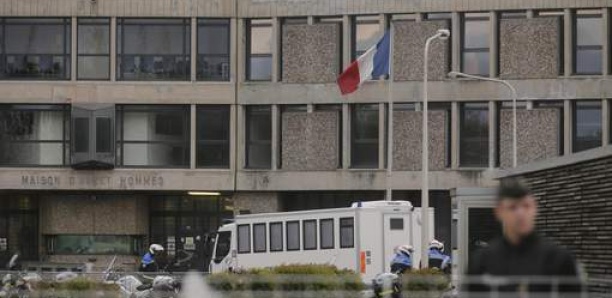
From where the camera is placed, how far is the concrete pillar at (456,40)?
52406mm

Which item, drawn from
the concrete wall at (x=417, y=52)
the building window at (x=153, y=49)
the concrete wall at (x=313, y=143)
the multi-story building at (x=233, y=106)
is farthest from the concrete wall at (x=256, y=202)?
the concrete wall at (x=417, y=52)

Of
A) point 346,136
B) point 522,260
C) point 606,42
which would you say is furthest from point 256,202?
point 522,260

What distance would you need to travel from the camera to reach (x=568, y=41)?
51406mm

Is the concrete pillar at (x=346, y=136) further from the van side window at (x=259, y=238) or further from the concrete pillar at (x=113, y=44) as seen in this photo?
the van side window at (x=259, y=238)

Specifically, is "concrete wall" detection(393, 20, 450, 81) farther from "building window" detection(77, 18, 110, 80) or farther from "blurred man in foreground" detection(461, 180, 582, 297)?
"blurred man in foreground" detection(461, 180, 582, 297)

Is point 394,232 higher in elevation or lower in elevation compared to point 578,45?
lower

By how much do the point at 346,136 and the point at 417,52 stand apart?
4114 millimetres

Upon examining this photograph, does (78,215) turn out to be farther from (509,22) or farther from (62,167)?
(509,22)

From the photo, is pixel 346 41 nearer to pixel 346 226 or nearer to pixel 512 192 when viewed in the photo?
pixel 346 226

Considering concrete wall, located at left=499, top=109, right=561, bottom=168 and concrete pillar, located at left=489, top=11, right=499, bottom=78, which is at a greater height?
concrete pillar, located at left=489, top=11, right=499, bottom=78

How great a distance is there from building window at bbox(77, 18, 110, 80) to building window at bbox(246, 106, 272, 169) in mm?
5761

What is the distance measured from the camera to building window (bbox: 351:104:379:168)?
53.7 meters

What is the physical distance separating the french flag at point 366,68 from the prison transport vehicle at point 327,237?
20.3 ft

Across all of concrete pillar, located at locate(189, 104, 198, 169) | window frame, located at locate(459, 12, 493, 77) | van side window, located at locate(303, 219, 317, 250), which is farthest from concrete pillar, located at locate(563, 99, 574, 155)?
van side window, located at locate(303, 219, 317, 250)
